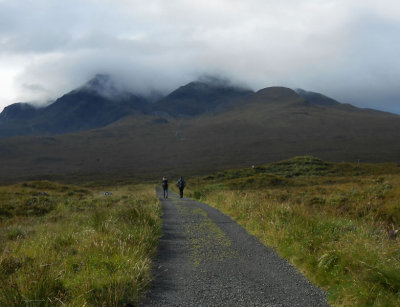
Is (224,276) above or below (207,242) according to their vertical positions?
above

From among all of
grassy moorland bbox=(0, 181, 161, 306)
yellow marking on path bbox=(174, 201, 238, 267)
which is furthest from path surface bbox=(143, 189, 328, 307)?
grassy moorland bbox=(0, 181, 161, 306)

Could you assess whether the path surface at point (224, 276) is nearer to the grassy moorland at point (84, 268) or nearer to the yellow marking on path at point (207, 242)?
the yellow marking on path at point (207, 242)

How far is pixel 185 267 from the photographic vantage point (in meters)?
7.30

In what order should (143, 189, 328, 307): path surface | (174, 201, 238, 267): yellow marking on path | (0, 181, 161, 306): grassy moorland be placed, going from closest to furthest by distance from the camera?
(0, 181, 161, 306): grassy moorland < (143, 189, 328, 307): path surface < (174, 201, 238, 267): yellow marking on path

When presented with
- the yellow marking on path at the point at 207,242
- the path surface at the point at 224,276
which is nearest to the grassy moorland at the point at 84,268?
the path surface at the point at 224,276

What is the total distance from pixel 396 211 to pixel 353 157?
137580 millimetres

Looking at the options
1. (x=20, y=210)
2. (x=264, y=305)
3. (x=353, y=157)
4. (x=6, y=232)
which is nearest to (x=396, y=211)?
(x=264, y=305)

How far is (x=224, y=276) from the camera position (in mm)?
6730

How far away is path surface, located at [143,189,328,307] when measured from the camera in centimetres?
564

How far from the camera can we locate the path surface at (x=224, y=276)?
18.5ft

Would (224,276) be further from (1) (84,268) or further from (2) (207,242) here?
(2) (207,242)

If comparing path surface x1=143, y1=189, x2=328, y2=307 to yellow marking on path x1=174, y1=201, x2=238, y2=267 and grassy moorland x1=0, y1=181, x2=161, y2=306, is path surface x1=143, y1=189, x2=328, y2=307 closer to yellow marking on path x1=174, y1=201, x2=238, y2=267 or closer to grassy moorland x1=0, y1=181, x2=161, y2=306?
yellow marking on path x1=174, y1=201, x2=238, y2=267

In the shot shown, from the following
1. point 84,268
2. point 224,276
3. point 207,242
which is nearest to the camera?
point 84,268

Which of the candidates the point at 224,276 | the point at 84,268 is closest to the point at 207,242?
the point at 224,276
